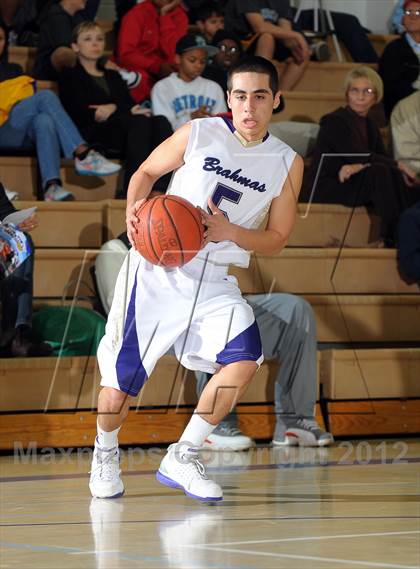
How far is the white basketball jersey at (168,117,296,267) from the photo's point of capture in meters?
3.92

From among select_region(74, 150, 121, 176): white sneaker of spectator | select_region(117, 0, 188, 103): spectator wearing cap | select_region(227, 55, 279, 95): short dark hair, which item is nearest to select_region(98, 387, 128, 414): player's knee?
select_region(227, 55, 279, 95): short dark hair

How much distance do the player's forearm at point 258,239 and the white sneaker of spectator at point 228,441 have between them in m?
1.75

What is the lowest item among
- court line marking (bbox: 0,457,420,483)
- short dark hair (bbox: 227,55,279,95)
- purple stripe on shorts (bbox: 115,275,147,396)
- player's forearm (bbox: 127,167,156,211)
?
court line marking (bbox: 0,457,420,483)

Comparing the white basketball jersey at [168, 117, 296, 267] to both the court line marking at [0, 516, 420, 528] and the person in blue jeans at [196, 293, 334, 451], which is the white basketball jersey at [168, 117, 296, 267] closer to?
the court line marking at [0, 516, 420, 528]

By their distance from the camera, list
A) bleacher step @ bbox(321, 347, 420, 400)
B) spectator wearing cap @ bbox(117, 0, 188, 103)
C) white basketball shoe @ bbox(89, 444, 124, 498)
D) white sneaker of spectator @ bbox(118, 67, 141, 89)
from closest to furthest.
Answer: white basketball shoe @ bbox(89, 444, 124, 498)
bleacher step @ bbox(321, 347, 420, 400)
white sneaker of spectator @ bbox(118, 67, 141, 89)
spectator wearing cap @ bbox(117, 0, 188, 103)

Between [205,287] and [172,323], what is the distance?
0.58 ft

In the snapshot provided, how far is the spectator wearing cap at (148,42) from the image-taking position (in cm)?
764

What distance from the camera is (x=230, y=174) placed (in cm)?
392

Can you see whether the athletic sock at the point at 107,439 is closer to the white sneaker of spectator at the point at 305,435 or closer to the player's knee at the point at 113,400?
the player's knee at the point at 113,400

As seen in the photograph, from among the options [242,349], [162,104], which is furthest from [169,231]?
[162,104]

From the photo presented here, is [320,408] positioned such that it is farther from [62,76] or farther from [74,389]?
[62,76]

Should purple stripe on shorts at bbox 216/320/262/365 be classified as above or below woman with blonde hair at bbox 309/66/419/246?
above

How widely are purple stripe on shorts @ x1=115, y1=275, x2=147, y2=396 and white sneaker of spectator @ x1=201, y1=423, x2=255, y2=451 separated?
1.63 meters

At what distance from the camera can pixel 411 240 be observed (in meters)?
6.37
